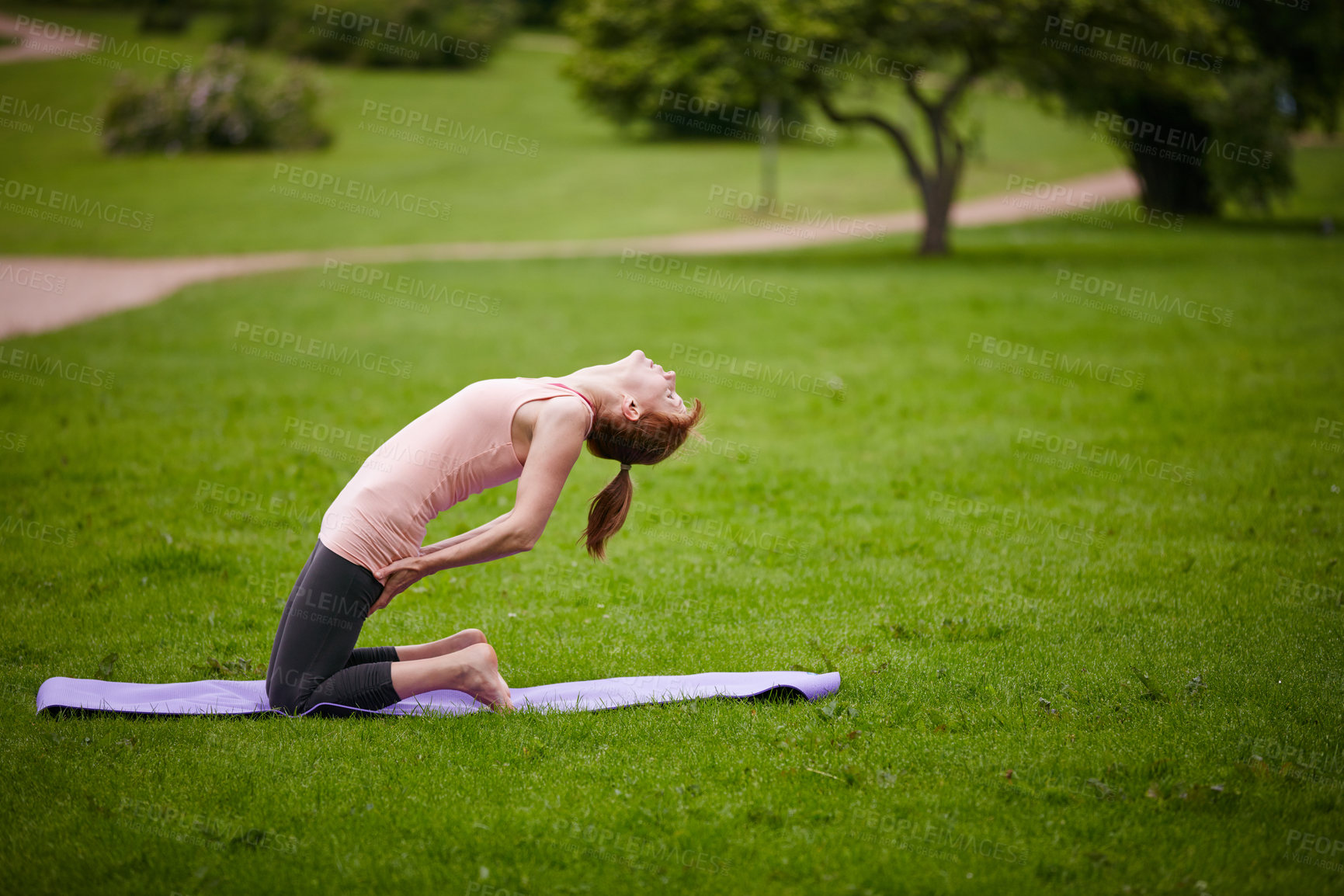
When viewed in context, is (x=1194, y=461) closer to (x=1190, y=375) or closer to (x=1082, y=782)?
(x=1190, y=375)

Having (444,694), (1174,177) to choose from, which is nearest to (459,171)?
(1174,177)

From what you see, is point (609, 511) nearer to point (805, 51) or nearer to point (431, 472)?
point (431, 472)

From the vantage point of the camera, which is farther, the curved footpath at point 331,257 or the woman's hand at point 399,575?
the curved footpath at point 331,257

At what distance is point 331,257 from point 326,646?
19.9m

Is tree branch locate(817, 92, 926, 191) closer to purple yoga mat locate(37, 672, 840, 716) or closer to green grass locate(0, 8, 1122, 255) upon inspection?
green grass locate(0, 8, 1122, 255)

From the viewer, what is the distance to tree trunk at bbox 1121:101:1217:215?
28062mm

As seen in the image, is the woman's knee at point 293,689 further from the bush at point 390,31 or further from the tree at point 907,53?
the bush at point 390,31

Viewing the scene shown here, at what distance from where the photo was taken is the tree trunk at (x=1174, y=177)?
2806 centimetres

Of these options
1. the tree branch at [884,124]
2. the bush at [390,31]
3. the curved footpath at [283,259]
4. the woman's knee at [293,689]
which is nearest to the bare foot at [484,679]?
the woman's knee at [293,689]

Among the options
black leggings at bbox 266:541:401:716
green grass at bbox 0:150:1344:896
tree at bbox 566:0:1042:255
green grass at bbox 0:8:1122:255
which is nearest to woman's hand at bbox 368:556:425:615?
black leggings at bbox 266:541:401:716

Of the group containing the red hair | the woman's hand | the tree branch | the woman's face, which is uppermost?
the tree branch

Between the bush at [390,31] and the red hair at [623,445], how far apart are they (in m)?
50.2

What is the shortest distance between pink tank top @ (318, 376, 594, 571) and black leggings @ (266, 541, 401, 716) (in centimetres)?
10

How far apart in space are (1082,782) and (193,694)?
3.93 meters
